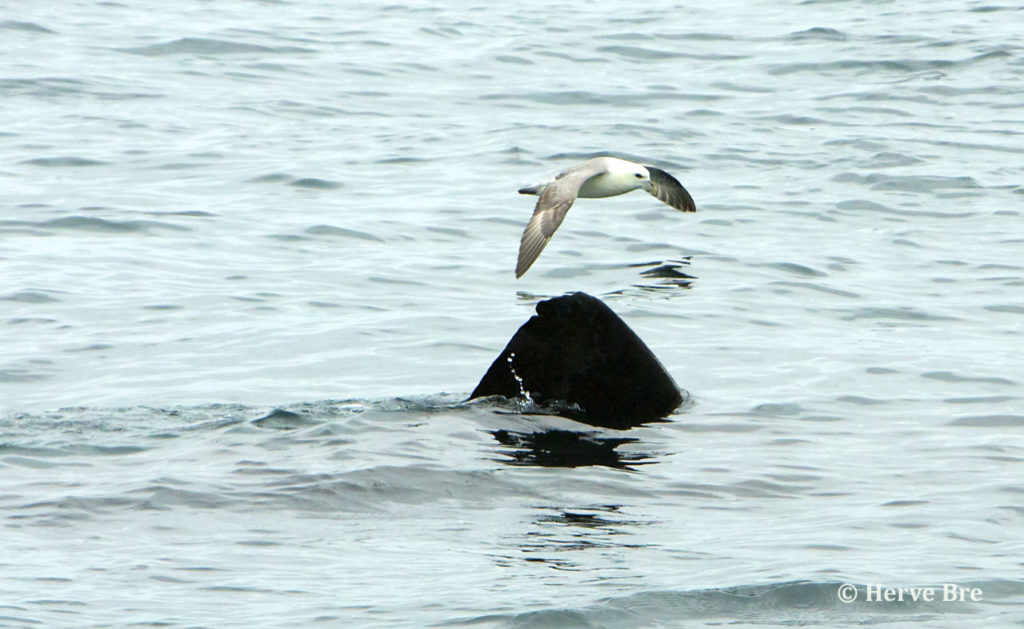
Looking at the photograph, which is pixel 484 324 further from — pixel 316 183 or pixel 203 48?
pixel 203 48

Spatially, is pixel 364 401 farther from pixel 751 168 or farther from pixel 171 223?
pixel 751 168

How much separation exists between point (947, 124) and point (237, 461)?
14.1 m

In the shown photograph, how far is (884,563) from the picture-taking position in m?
6.98

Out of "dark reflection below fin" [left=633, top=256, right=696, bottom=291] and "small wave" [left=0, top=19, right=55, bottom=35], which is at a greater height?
"small wave" [left=0, top=19, right=55, bottom=35]

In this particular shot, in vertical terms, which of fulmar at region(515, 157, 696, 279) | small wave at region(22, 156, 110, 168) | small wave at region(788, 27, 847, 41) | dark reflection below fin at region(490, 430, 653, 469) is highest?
small wave at region(788, 27, 847, 41)

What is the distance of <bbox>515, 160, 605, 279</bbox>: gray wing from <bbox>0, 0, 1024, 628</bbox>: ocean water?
442 millimetres

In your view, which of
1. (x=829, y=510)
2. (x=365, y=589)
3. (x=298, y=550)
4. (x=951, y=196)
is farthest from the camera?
(x=951, y=196)

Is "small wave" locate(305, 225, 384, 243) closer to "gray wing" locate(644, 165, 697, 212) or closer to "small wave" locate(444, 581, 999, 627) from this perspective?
"gray wing" locate(644, 165, 697, 212)

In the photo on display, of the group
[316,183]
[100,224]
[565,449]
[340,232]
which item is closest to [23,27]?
[316,183]

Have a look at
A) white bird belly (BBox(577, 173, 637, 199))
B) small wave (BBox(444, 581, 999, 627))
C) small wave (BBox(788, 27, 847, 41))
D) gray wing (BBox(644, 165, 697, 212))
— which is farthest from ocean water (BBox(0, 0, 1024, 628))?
white bird belly (BBox(577, 173, 637, 199))

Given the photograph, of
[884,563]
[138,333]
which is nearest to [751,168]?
[138,333]

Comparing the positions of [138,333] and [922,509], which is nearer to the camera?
[922,509]

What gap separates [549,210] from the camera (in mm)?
13180

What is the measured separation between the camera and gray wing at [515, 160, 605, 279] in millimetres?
12617
